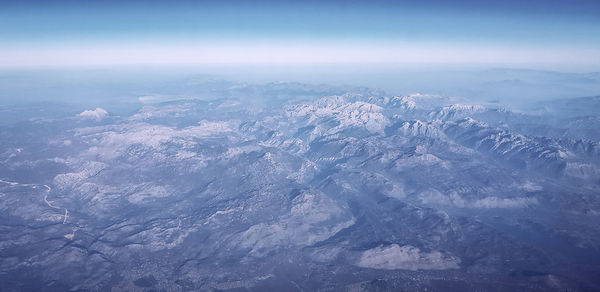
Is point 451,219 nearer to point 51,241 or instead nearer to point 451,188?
point 451,188

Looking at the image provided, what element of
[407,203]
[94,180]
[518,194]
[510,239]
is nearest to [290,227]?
[407,203]

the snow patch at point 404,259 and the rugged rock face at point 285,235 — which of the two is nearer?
the rugged rock face at point 285,235

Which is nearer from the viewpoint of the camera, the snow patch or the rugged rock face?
the rugged rock face

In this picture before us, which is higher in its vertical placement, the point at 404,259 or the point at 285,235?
the point at 404,259

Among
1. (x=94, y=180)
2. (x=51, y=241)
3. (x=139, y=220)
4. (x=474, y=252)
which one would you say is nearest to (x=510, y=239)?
(x=474, y=252)

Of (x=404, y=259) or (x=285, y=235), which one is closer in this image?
(x=404, y=259)

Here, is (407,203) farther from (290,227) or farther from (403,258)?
(290,227)

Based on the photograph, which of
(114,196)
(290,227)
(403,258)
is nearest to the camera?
(403,258)

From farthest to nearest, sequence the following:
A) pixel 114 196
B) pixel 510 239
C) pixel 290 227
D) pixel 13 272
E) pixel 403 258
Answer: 1. pixel 114 196
2. pixel 290 227
3. pixel 510 239
4. pixel 403 258
5. pixel 13 272

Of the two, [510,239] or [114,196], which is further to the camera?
[114,196]
